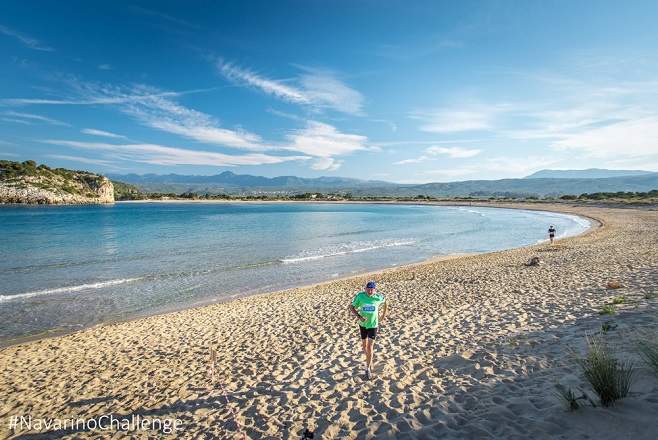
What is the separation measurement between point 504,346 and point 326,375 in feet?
13.6

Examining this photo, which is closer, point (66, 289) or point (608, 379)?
point (608, 379)

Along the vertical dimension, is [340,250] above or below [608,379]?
below

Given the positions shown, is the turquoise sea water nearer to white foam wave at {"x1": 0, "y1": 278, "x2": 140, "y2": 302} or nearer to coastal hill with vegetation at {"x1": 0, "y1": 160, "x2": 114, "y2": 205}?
white foam wave at {"x1": 0, "y1": 278, "x2": 140, "y2": 302}

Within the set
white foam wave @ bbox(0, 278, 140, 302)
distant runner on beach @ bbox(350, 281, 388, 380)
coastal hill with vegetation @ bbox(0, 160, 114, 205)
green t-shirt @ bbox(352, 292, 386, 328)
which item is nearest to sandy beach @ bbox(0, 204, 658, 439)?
distant runner on beach @ bbox(350, 281, 388, 380)

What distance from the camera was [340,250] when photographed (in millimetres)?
27625

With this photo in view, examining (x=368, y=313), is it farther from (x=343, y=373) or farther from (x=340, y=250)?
(x=340, y=250)

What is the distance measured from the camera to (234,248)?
2855 centimetres

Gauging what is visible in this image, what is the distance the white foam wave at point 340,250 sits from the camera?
966 inches

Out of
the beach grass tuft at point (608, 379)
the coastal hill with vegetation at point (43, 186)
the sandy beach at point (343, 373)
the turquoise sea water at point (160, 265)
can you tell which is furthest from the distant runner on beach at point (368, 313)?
the coastal hill with vegetation at point (43, 186)

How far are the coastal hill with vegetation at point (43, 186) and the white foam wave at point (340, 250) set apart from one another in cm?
11074

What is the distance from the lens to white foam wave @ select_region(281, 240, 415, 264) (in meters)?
24.5

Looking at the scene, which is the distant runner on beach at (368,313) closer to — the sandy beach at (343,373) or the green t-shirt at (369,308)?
the green t-shirt at (369,308)

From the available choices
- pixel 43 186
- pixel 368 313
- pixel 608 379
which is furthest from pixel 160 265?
pixel 43 186

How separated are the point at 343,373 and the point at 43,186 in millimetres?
128469
